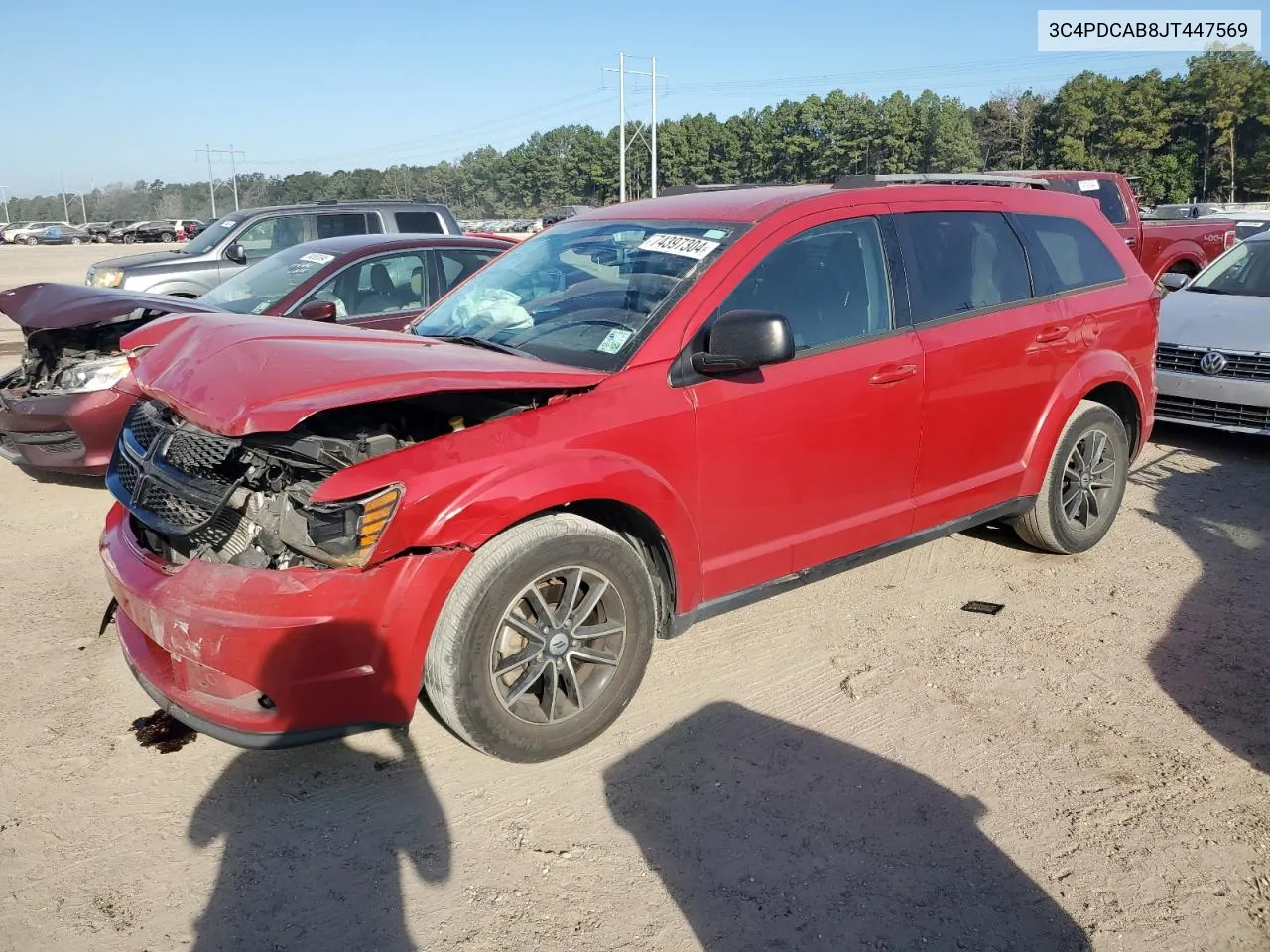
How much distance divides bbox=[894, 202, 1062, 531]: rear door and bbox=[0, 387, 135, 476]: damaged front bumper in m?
4.61

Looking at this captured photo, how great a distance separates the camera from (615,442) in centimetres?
328

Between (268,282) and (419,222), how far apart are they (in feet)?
16.5

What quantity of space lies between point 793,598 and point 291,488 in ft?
8.37

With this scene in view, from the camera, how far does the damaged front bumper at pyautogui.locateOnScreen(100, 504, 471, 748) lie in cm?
281

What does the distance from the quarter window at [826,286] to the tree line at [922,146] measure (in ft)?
124

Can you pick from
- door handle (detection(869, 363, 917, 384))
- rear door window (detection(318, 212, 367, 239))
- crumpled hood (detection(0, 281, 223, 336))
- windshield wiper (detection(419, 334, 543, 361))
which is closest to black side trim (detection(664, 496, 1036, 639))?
door handle (detection(869, 363, 917, 384))

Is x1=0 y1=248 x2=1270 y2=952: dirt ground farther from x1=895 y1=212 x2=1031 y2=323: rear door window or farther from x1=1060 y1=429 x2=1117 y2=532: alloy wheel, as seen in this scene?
x1=895 y1=212 x2=1031 y2=323: rear door window

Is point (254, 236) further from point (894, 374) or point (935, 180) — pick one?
point (894, 374)

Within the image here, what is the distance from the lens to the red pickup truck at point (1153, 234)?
13.0m

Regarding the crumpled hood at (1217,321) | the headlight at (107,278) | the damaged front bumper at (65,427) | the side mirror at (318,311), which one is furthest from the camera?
the headlight at (107,278)

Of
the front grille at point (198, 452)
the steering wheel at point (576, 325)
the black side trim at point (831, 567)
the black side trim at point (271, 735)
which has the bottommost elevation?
the black side trim at point (271, 735)

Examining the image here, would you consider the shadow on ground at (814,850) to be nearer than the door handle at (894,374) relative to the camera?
Yes

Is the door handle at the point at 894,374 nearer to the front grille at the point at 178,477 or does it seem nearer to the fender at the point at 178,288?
the front grille at the point at 178,477

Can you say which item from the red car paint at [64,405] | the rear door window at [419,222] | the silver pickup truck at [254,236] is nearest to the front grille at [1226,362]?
the red car paint at [64,405]
